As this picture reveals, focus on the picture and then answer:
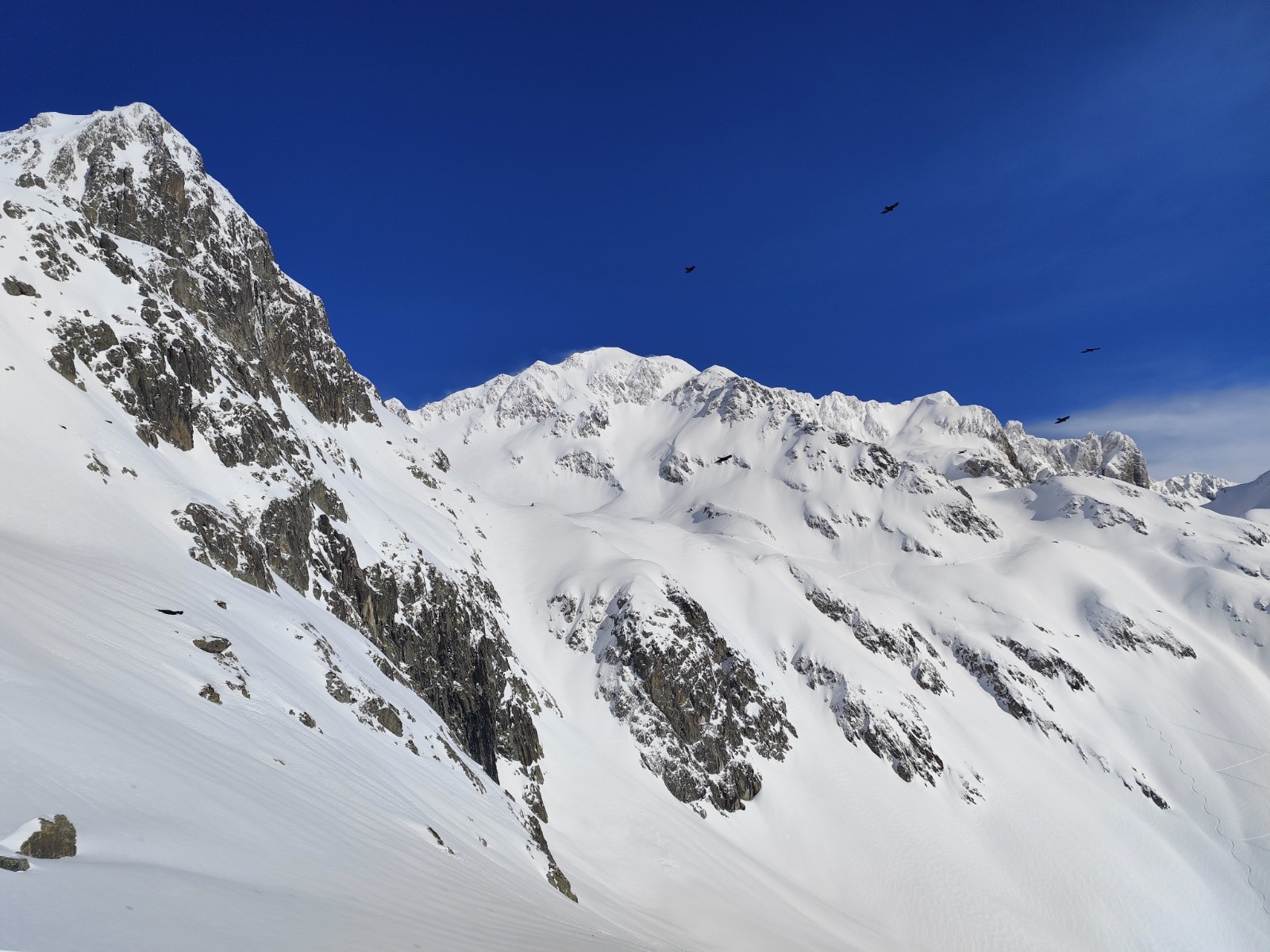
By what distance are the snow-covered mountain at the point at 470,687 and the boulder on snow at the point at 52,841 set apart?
14 centimetres

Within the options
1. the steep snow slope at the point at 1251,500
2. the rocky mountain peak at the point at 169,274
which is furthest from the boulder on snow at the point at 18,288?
the steep snow slope at the point at 1251,500

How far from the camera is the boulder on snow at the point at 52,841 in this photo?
294 inches

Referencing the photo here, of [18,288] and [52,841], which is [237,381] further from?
[52,841]

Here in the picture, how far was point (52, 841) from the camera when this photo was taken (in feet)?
25.3

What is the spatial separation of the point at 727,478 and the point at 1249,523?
116818 millimetres

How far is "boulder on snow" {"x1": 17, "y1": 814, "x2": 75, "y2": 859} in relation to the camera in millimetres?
7473

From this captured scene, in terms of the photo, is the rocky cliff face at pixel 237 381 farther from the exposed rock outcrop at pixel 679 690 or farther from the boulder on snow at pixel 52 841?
the boulder on snow at pixel 52 841

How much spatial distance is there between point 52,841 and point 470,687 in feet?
161

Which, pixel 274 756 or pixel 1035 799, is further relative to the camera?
pixel 1035 799

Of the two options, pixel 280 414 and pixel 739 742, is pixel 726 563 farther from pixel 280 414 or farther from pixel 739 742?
pixel 280 414

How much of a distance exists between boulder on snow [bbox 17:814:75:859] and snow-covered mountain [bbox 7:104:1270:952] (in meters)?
0.14

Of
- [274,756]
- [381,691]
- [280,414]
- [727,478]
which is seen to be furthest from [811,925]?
[727,478]

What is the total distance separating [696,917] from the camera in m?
42.1

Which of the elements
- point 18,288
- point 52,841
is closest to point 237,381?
point 18,288
